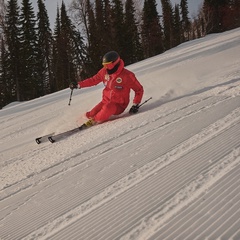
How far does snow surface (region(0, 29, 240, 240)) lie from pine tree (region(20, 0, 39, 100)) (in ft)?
74.7

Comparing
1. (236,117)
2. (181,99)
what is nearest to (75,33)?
(181,99)

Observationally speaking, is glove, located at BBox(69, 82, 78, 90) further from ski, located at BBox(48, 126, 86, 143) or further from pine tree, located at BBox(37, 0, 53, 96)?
pine tree, located at BBox(37, 0, 53, 96)

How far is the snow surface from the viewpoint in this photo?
1.69 meters

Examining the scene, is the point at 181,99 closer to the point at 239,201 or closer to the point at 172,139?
the point at 172,139

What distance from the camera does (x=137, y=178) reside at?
7.64 ft

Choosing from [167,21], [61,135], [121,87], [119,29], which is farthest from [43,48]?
[61,135]

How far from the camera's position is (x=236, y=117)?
329cm

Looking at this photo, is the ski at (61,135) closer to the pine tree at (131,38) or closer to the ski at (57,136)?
the ski at (57,136)

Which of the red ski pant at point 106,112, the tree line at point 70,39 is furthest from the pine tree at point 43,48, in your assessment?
the red ski pant at point 106,112

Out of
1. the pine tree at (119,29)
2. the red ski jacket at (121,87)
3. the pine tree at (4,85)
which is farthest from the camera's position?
the pine tree at (119,29)

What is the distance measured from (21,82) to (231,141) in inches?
1016

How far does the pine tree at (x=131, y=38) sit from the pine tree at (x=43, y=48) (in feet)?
30.0

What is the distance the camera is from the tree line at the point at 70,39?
85.1 feet

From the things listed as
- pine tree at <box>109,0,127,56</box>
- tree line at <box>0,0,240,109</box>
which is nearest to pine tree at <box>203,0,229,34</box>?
tree line at <box>0,0,240,109</box>
